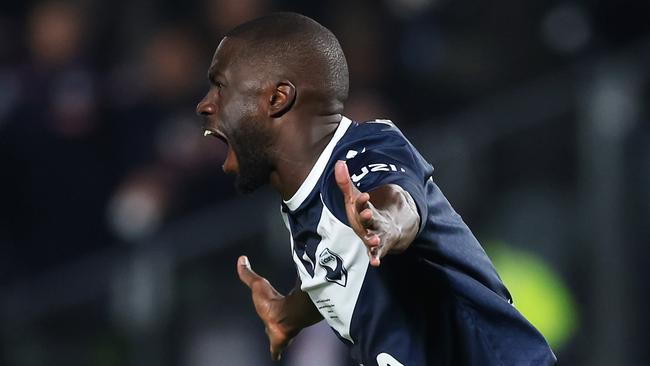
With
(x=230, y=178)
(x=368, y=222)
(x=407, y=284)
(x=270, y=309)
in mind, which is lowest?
(x=230, y=178)

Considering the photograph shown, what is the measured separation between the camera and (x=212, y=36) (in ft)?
23.7

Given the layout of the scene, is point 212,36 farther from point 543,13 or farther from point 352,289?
point 352,289

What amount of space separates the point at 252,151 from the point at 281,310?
1.90 ft

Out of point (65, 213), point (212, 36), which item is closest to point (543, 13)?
point (212, 36)

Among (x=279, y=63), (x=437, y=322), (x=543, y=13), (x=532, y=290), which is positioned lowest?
(x=532, y=290)

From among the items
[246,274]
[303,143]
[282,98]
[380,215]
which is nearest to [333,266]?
[303,143]

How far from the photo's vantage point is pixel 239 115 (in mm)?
2949

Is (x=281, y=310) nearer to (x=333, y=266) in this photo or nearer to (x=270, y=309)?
(x=270, y=309)

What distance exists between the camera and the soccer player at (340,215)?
9.38 ft

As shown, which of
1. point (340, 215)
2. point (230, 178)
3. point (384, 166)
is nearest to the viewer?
point (384, 166)

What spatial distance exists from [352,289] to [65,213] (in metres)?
4.21

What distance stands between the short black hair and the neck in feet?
0.21

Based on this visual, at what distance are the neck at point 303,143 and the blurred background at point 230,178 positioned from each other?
2886 mm

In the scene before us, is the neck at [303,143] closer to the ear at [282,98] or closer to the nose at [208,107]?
the ear at [282,98]
